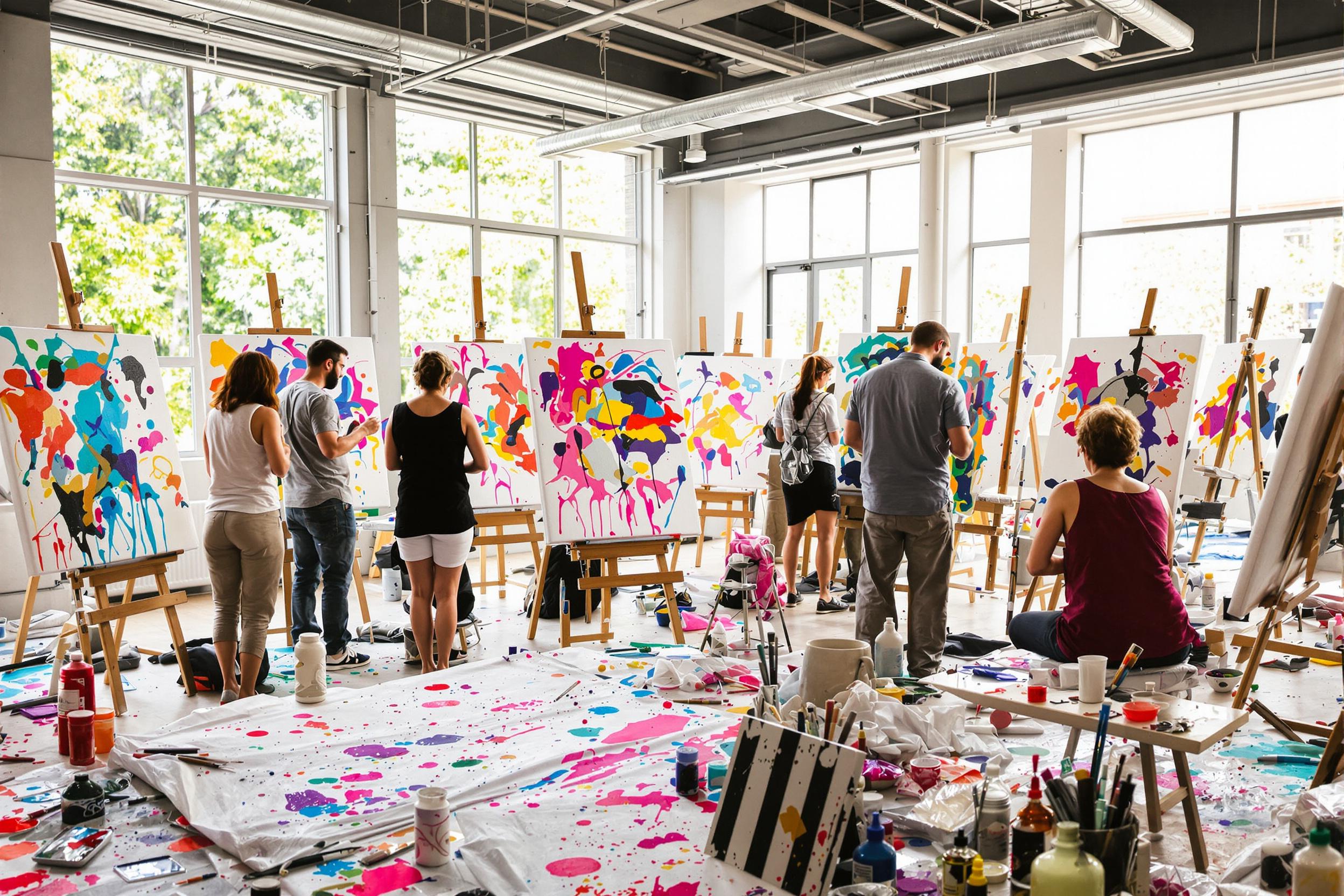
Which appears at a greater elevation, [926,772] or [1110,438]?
[1110,438]

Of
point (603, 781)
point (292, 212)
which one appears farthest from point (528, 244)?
point (603, 781)

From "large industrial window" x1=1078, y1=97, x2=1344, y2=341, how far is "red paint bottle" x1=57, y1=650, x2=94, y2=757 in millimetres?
7392

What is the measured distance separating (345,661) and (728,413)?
368cm

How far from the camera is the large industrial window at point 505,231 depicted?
8445 millimetres

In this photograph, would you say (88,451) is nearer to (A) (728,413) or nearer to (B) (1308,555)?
(A) (728,413)

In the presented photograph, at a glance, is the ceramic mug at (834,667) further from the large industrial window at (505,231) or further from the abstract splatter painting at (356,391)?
the large industrial window at (505,231)

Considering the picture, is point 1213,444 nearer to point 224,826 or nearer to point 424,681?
point 424,681

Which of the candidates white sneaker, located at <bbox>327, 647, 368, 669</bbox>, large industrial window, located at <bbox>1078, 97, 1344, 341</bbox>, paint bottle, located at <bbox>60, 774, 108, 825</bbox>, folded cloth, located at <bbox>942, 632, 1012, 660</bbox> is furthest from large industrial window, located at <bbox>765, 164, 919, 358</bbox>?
paint bottle, located at <bbox>60, 774, 108, 825</bbox>

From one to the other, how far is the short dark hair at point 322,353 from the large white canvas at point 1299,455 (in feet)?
12.0

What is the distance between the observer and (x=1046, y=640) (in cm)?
330

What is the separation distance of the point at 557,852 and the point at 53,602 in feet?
15.7

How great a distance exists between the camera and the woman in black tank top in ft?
14.1

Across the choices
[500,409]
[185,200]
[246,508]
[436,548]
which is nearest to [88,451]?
[246,508]

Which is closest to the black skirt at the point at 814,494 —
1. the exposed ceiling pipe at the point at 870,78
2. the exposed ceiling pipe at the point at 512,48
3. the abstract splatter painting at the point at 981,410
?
the abstract splatter painting at the point at 981,410
